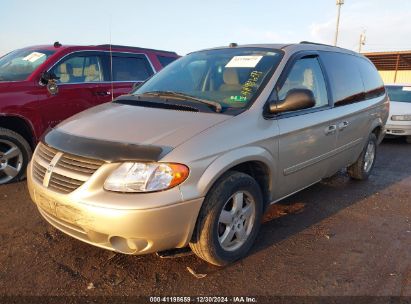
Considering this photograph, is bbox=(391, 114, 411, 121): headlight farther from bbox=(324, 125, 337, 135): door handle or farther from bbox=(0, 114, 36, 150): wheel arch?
bbox=(0, 114, 36, 150): wheel arch

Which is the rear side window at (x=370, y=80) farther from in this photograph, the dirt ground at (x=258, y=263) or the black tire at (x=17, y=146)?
the black tire at (x=17, y=146)

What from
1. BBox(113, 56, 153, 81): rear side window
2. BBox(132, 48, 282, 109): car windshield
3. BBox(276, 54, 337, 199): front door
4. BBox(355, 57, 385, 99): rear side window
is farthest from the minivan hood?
BBox(355, 57, 385, 99): rear side window

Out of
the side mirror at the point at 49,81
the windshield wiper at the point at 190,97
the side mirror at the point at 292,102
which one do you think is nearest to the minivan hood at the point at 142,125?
the windshield wiper at the point at 190,97

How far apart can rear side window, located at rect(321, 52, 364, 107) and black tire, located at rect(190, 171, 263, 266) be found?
5.95 ft

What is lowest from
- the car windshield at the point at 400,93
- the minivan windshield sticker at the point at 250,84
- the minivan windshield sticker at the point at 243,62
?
the car windshield at the point at 400,93

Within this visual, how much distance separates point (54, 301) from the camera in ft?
8.23

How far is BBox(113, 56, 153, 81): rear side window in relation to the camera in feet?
19.7

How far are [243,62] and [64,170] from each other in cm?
191

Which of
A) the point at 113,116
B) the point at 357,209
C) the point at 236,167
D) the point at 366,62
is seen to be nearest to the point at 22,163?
the point at 113,116

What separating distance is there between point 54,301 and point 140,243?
26.7 inches

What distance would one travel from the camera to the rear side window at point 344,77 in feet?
13.8

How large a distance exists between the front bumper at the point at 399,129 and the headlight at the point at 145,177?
809 centimetres

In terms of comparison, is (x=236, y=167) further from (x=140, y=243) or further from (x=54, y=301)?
(x=54, y=301)

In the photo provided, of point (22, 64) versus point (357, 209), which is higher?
point (22, 64)
